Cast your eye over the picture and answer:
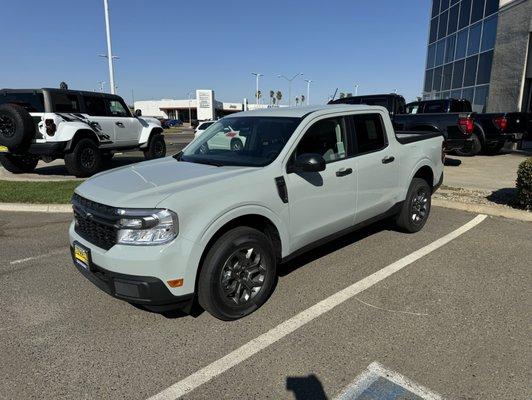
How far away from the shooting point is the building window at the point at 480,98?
20.4 meters

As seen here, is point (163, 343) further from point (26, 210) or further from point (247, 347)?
point (26, 210)

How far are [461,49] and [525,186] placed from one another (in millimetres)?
20197

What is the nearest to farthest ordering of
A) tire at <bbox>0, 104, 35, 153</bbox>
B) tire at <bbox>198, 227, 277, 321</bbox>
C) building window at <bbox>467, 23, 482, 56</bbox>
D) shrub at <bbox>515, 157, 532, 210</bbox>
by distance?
tire at <bbox>198, 227, 277, 321</bbox>
shrub at <bbox>515, 157, 532, 210</bbox>
tire at <bbox>0, 104, 35, 153</bbox>
building window at <bbox>467, 23, 482, 56</bbox>

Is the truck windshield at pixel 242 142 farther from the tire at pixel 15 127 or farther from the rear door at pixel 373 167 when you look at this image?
the tire at pixel 15 127

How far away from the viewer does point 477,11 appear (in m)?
21.7

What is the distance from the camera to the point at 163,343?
10.4 ft

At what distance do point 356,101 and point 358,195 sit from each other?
10.1 metres

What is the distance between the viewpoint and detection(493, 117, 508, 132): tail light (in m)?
13.6

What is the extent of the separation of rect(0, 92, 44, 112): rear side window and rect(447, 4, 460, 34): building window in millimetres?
23464

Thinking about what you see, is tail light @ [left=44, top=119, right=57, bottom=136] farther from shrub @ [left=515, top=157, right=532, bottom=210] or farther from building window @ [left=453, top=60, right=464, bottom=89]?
building window @ [left=453, top=60, right=464, bottom=89]

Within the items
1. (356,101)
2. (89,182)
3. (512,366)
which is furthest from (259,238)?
(356,101)

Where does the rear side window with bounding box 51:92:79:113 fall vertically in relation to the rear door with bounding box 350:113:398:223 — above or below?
above

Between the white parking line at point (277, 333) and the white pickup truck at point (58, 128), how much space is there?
803cm

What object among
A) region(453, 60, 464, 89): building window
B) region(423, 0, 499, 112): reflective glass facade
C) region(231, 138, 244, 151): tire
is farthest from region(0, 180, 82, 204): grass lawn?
region(453, 60, 464, 89): building window
